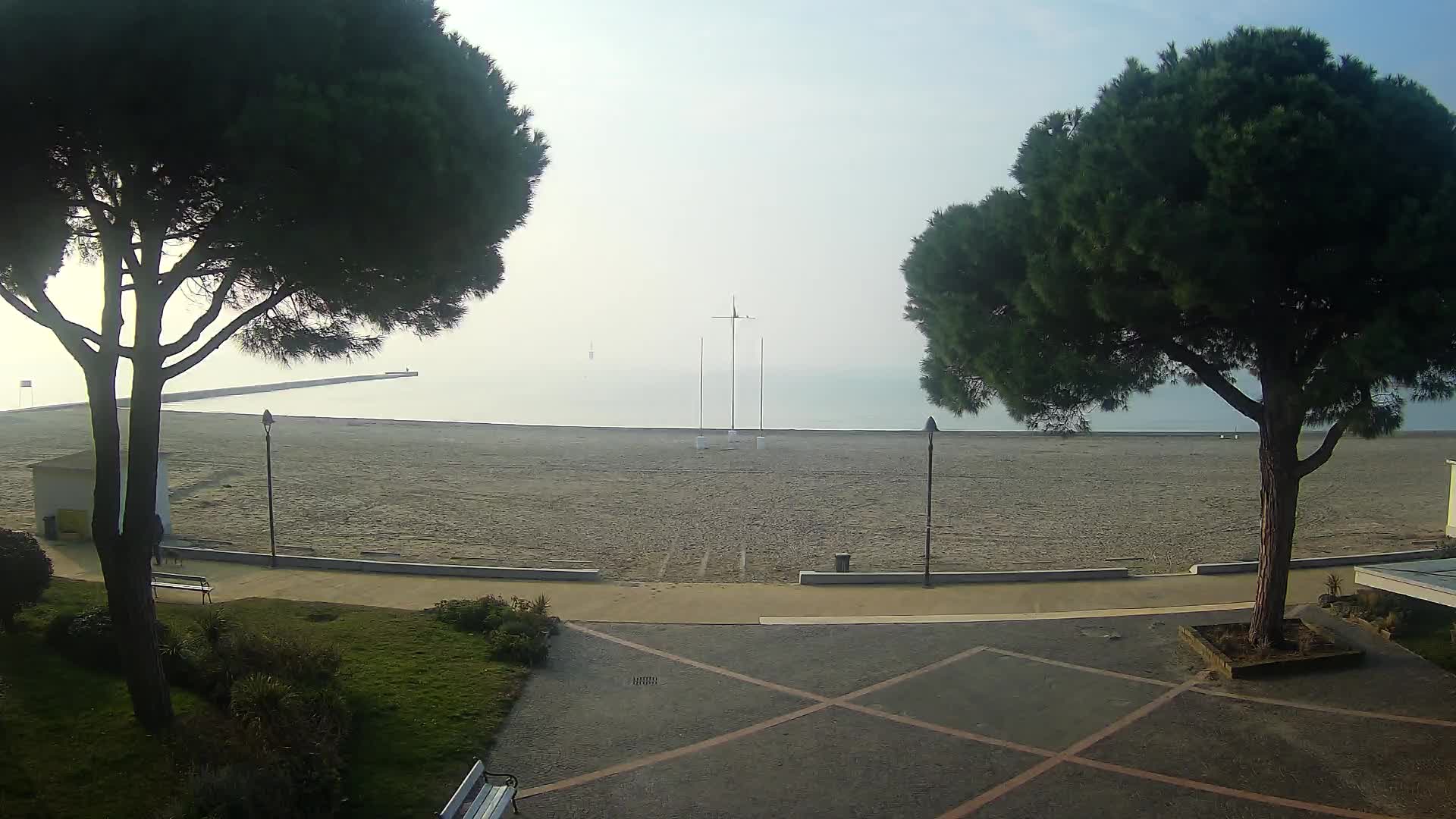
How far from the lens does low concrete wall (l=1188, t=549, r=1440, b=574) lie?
1620 cm

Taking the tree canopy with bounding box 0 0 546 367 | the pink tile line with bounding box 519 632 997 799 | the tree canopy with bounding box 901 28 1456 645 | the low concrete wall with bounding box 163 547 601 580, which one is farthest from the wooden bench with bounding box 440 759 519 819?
the low concrete wall with bounding box 163 547 601 580

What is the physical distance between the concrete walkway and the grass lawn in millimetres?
2502

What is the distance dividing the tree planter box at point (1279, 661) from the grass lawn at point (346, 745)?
26.7ft

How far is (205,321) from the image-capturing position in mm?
7891

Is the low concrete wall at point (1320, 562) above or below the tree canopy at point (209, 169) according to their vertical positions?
below

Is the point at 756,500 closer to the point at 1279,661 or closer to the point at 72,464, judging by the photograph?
the point at 72,464

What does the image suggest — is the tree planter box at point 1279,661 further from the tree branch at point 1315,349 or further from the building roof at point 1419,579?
the tree branch at point 1315,349

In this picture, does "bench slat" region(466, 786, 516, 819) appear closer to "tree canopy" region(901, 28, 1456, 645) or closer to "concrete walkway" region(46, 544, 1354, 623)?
"concrete walkway" region(46, 544, 1354, 623)

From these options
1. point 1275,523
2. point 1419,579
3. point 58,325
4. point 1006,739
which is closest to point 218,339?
point 58,325

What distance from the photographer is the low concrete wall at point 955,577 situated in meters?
15.5

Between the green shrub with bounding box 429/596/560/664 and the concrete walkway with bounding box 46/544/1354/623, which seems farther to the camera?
the concrete walkway with bounding box 46/544/1354/623

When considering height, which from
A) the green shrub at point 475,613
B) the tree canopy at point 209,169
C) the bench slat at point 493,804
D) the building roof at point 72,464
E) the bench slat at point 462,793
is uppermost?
the tree canopy at point 209,169

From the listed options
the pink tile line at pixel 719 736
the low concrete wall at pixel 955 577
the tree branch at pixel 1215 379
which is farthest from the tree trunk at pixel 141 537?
the tree branch at pixel 1215 379

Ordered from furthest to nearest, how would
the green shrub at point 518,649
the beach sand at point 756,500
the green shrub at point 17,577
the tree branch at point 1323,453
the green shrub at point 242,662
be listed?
the beach sand at point 756,500 → the green shrub at point 518,649 → the tree branch at point 1323,453 → the green shrub at point 17,577 → the green shrub at point 242,662
